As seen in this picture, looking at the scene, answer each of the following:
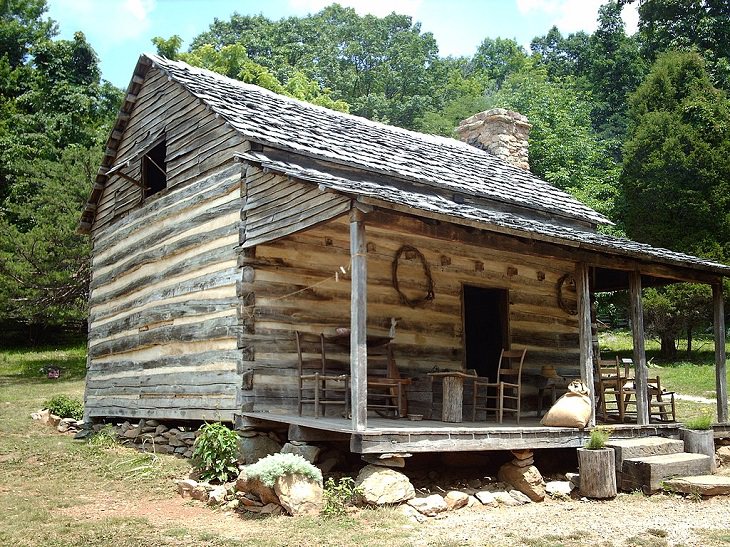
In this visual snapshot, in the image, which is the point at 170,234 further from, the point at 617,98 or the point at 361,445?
the point at 617,98

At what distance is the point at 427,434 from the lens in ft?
24.4

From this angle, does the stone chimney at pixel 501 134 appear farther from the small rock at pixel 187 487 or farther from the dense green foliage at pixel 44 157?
the small rock at pixel 187 487

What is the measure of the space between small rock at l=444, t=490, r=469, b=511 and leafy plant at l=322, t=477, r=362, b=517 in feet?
3.14

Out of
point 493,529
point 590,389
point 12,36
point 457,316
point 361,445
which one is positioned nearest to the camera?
point 493,529

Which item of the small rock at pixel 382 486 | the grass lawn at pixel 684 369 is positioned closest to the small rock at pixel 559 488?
the small rock at pixel 382 486

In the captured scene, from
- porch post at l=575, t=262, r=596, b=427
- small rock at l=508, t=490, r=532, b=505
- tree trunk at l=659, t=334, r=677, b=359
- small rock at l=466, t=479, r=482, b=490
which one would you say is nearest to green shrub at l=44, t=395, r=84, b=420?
small rock at l=466, t=479, r=482, b=490

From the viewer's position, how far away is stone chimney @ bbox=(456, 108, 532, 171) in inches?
683

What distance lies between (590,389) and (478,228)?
2504mm

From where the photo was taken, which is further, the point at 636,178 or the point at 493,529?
the point at 636,178

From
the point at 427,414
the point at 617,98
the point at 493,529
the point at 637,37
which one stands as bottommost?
the point at 493,529

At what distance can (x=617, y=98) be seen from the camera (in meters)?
39.2

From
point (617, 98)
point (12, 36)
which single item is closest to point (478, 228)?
point (12, 36)

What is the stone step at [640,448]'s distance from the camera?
8.37 meters

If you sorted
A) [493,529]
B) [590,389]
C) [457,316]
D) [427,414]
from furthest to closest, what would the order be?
[457,316]
[427,414]
[590,389]
[493,529]
